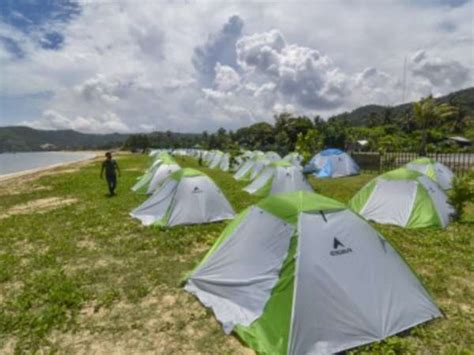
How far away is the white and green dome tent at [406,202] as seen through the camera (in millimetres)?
9016

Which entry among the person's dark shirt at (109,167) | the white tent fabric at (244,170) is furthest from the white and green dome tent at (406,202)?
the white tent fabric at (244,170)

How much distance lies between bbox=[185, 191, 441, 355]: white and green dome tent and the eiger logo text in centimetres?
1

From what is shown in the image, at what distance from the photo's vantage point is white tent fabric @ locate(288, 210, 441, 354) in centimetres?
392

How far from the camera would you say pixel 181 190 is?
31.3ft

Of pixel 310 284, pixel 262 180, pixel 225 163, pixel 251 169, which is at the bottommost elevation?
pixel 225 163

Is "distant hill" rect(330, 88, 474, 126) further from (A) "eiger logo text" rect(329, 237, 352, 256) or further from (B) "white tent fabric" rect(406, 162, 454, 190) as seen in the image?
(A) "eiger logo text" rect(329, 237, 352, 256)

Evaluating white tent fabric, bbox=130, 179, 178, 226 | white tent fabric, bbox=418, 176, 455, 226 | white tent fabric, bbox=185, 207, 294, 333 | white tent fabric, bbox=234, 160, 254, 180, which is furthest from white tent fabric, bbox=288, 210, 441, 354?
white tent fabric, bbox=234, 160, 254, 180

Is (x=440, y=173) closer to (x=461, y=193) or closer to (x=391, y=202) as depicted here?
(x=461, y=193)

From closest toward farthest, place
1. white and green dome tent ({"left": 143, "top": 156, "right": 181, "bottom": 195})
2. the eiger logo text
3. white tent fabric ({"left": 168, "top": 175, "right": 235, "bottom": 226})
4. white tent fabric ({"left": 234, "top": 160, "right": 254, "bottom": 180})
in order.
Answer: the eiger logo text → white tent fabric ({"left": 168, "top": 175, "right": 235, "bottom": 226}) → white and green dome tent ({"left": 143, "top": 156, "right": 181, "bottom": 195}) → white tent fabric ({"left": 234, "top": 160, "right": 254, "bottom": 180})

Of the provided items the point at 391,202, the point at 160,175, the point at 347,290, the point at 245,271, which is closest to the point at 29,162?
the point at 160,175

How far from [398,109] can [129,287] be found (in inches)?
4960

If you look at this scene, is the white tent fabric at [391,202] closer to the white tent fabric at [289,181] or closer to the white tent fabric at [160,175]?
the white tent fabric at [289,181]

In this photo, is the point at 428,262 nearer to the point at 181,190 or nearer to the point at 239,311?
the point at 239,311

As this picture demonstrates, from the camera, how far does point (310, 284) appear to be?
413cm
